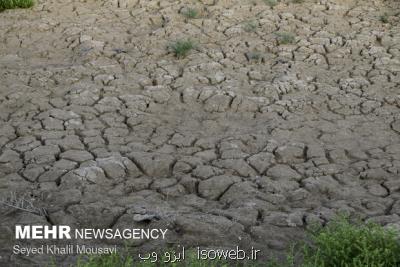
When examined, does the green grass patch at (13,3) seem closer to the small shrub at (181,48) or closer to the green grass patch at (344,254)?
the small shrub at (181,48)

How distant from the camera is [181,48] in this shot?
18.6 ft

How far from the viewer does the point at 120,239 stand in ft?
10.8

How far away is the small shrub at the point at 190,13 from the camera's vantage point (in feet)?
21.0

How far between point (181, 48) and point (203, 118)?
1.16m

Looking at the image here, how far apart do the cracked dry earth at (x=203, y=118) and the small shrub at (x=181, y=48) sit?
0.10 meters

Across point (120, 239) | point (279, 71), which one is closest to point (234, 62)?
point (279, 71)

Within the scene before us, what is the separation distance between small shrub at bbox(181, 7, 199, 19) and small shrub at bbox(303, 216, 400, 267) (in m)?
3.96

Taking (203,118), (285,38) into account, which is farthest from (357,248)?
(285,38)

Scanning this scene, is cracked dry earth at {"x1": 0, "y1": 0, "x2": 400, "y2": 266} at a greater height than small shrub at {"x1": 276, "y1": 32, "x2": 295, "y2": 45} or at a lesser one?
lesser

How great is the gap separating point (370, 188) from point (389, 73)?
1907 millimetres

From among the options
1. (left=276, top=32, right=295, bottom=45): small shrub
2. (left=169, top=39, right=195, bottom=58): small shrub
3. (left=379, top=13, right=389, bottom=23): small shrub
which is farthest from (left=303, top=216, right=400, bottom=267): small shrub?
(left=379, top=13, right=389, bottom=23): small shrub

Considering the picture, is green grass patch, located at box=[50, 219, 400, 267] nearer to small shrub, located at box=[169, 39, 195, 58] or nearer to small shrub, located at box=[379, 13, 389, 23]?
small shrub, located at box=[169, 39, 195, 58]

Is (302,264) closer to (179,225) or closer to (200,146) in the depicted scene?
(179,225)

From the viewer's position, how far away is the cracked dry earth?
11.7ft
